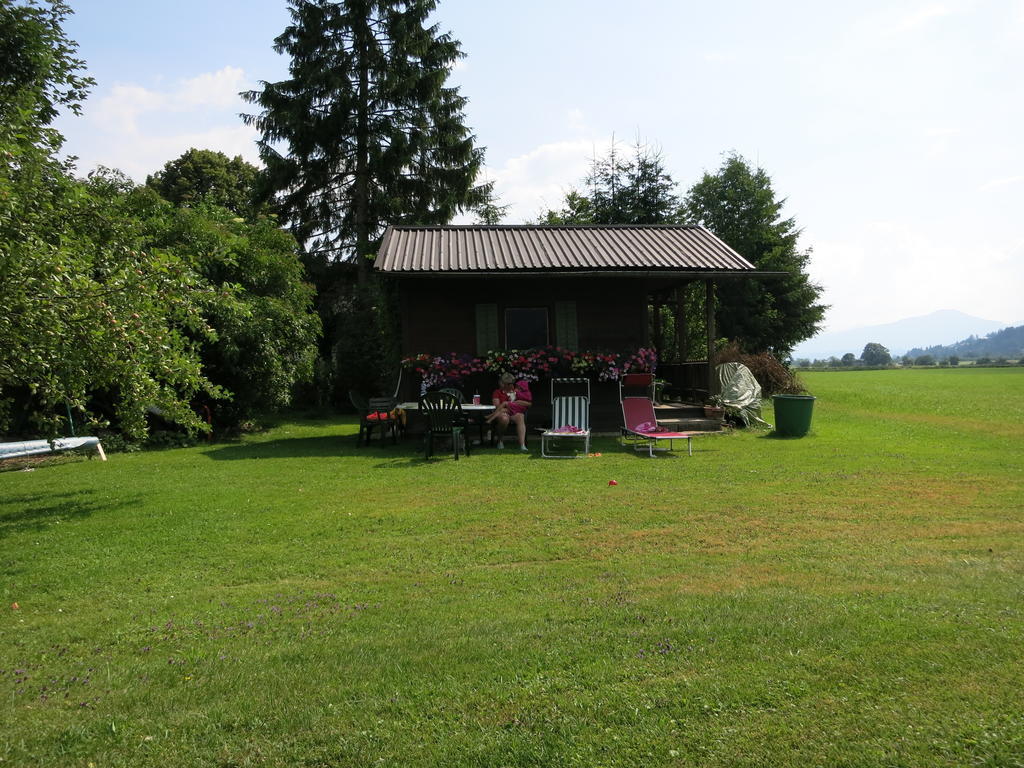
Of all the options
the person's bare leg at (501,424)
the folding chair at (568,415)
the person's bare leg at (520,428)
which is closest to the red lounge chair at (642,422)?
the folding chair at (568,415)

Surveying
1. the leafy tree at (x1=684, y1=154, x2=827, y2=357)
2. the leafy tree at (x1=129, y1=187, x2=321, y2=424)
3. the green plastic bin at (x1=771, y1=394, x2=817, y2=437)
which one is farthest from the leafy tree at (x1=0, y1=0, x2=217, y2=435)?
the leafy tree at (x1=684, y1=154, x2=827, y2=357)

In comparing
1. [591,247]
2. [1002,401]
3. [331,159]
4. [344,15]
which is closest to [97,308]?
[591,247]

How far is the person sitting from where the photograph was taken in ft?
39.2

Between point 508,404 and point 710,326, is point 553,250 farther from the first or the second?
point 508,404

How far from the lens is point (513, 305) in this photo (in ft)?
45.8

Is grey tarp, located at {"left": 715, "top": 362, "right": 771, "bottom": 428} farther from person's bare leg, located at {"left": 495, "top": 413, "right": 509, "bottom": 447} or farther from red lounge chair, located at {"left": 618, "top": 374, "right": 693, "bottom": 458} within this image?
person's bare leg, located at {"left": 495, "top": 413, "right": 509, "bottom": 447}

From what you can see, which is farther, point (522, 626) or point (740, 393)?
point (740, 393)

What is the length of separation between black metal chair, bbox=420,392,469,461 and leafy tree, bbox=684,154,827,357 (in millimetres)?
20866

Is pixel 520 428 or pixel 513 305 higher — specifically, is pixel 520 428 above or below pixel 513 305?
below

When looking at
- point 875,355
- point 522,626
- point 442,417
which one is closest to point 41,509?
point 442,417

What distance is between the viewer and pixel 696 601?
404cm

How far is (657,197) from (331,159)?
14278mm

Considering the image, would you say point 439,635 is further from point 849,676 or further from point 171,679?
point 849,676

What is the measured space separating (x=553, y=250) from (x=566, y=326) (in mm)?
1728
